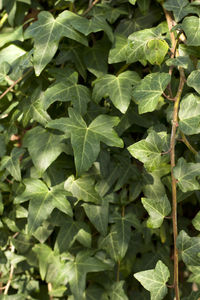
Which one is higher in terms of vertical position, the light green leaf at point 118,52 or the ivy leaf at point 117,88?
the light green leaf at point 118,52

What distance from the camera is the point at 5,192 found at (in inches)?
44.2

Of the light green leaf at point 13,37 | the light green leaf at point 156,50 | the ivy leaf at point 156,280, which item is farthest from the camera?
the light green leaf at point 13,37

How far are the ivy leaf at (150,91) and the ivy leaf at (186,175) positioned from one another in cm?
14

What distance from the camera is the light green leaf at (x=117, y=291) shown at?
1.00 metres

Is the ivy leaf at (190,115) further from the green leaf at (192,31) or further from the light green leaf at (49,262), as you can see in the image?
the light green leaf at (49,262)

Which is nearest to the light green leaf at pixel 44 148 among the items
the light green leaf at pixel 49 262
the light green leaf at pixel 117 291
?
the light green leaf at pixel 49 262

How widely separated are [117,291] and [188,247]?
0.34 m

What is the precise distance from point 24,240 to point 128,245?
291 millimetres

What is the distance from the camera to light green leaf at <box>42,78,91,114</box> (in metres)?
0.91

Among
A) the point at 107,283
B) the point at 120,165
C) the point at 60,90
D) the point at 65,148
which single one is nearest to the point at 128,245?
the point at 107,283

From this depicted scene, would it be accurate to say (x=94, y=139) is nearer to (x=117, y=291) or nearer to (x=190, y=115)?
(x=190, y=115)

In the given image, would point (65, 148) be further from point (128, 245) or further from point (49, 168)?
point (128, 245)

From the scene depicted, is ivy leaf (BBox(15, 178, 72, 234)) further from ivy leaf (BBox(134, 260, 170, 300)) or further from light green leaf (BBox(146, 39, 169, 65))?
light green leaf (BBox(146, 39, 169, 65))

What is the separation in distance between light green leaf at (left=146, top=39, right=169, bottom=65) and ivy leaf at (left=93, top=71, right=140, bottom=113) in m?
0.09
